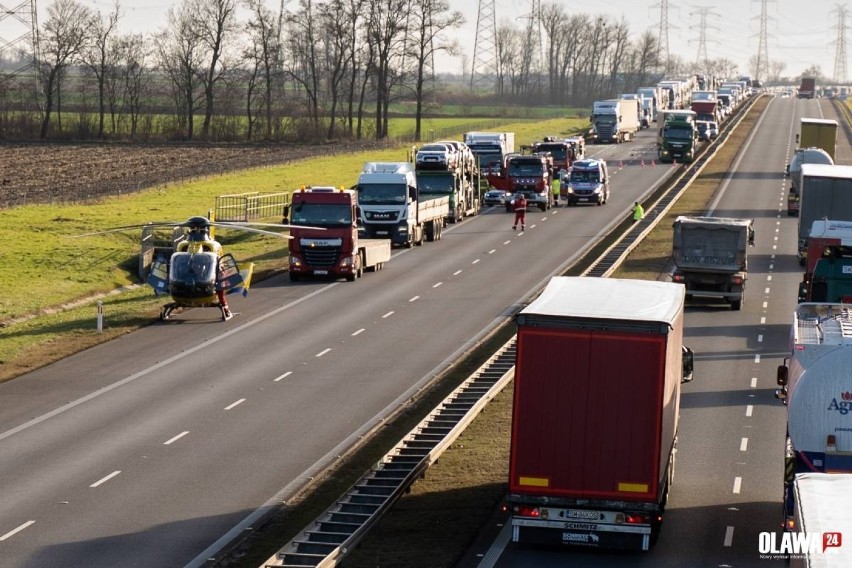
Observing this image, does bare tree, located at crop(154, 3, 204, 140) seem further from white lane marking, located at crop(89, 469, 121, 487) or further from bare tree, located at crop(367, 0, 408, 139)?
white lane marking, located at crop(89, 469, 121, 487)

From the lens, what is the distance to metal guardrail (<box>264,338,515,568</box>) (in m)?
21.1

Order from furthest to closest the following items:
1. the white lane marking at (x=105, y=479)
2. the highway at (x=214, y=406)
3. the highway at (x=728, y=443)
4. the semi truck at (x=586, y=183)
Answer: the semi truck at (x=586, y=183) → the white lane marking at (x=105, y=479) → the highway at (x=214, y=406) → the highway at (x=728, y=443)

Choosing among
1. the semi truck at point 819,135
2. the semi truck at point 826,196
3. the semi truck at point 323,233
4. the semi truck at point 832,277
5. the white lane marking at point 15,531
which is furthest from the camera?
the semi truck at point 819,135

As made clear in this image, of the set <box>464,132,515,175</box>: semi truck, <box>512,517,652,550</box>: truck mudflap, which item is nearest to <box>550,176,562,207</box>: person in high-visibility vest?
<box>464,132,515,175</box>: semi truck

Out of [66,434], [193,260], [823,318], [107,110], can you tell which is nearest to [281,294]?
[193,260]

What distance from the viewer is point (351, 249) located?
52844mm

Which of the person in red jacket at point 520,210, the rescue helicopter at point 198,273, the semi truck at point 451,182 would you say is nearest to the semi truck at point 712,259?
the rescue helicopter at point 198,273

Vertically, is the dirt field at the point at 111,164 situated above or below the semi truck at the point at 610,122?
below

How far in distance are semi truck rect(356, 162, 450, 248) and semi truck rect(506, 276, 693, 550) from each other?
132 ft

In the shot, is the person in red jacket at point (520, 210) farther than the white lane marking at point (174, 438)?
Yes

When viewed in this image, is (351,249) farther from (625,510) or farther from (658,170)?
(658,170)

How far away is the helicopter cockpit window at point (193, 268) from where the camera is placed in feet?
140

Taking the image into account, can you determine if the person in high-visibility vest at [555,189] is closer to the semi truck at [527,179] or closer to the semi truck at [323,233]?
the semi truck at [527,179]

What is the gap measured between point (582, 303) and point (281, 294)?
2934cm
